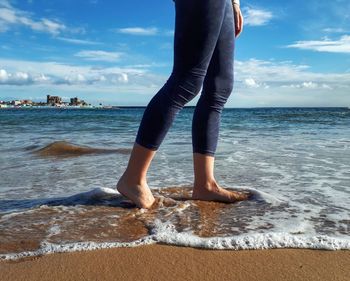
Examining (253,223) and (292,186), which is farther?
(292,186)

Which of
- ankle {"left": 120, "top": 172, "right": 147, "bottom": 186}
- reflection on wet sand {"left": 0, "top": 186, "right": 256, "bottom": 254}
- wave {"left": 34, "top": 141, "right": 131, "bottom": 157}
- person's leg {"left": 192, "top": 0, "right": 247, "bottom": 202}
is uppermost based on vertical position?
person's leg {"left": 192, "top": 0, "right": 247, "bottom": 202}

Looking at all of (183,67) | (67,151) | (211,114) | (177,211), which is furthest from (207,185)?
(67,151)

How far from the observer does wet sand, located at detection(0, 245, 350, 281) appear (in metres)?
1.40

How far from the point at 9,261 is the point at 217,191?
4.13ft

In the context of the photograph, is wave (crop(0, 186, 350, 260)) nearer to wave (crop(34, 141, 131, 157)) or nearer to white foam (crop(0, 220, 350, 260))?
white foam (crop(0, 220, 350, 260))

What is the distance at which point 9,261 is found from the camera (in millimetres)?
1535

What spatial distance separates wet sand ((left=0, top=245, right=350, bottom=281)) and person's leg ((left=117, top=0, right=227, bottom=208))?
684 millimetres

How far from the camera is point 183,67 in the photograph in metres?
2.15

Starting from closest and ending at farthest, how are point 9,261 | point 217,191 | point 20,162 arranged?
point 9,261 → point 217,191 → point 20,162

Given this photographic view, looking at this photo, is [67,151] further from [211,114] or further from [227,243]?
[227,243]

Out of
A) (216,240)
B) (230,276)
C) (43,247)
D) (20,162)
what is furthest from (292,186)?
(20,162)

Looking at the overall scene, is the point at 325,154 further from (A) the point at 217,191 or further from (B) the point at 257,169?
(A) the point at 217,191

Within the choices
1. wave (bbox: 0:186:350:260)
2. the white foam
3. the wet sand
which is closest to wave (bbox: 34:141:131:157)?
wave (bbox: 0:186:350:260)

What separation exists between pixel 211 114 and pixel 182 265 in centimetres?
115
